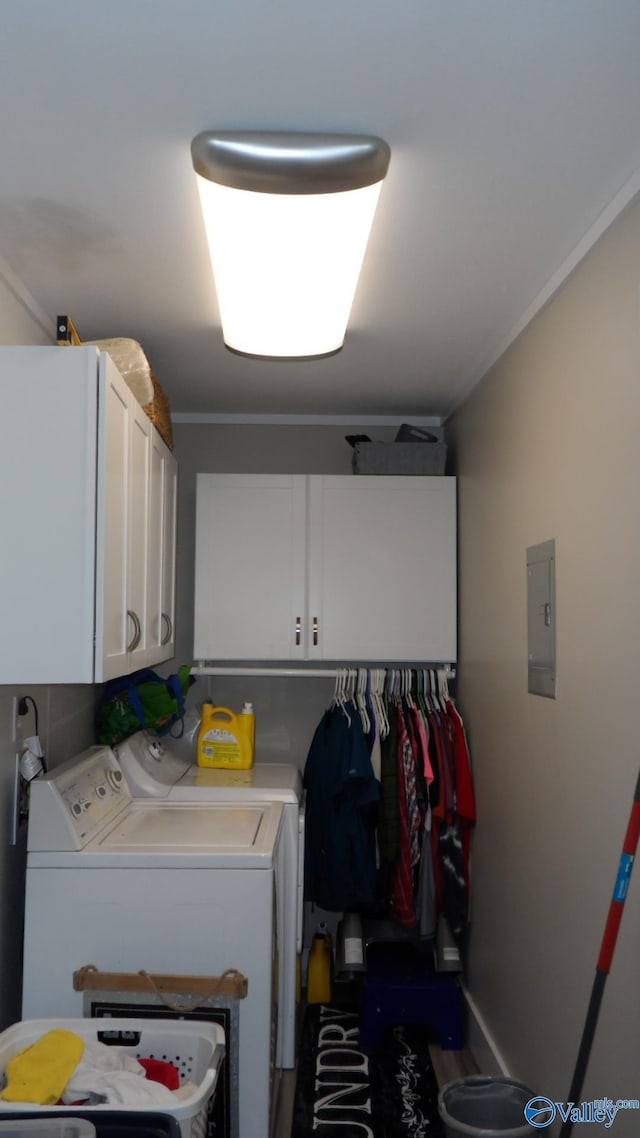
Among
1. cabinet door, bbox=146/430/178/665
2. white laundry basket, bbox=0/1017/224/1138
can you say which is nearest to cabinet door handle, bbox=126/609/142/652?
cabinet door, bbox=146/430/178/665

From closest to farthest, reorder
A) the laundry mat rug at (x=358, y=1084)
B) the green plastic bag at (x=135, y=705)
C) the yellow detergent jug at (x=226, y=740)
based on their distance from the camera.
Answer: the laundry mat rug at (x=358, y=1084) < the green plastic bag at (x=135, y=705) < the yellow detergent jug at (x=226, y=740)

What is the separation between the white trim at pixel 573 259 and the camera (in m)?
1.96

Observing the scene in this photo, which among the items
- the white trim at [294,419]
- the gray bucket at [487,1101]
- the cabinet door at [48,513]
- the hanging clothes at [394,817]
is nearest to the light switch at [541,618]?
the hanging clothes at [394,817]

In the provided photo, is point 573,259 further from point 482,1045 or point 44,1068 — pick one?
point 482,1045

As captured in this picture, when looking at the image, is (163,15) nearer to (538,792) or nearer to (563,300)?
(563,300)

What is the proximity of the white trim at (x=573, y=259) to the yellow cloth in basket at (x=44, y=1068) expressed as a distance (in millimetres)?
2104

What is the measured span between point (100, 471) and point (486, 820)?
6.26 feet

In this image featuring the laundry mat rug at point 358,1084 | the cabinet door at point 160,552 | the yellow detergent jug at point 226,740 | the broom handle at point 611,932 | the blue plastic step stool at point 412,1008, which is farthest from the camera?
the yellow detergent jug at point 226,740

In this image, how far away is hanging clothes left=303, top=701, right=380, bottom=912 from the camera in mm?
3527

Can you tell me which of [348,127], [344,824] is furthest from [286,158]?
[344,824]

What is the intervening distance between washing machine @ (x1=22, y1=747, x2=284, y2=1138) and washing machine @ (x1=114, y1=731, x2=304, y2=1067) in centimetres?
53

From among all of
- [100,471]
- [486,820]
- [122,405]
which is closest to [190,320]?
[122,405]

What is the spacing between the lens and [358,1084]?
3.08m

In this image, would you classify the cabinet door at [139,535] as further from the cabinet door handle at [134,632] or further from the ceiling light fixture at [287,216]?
the ceiling light fixture at [287,216]
